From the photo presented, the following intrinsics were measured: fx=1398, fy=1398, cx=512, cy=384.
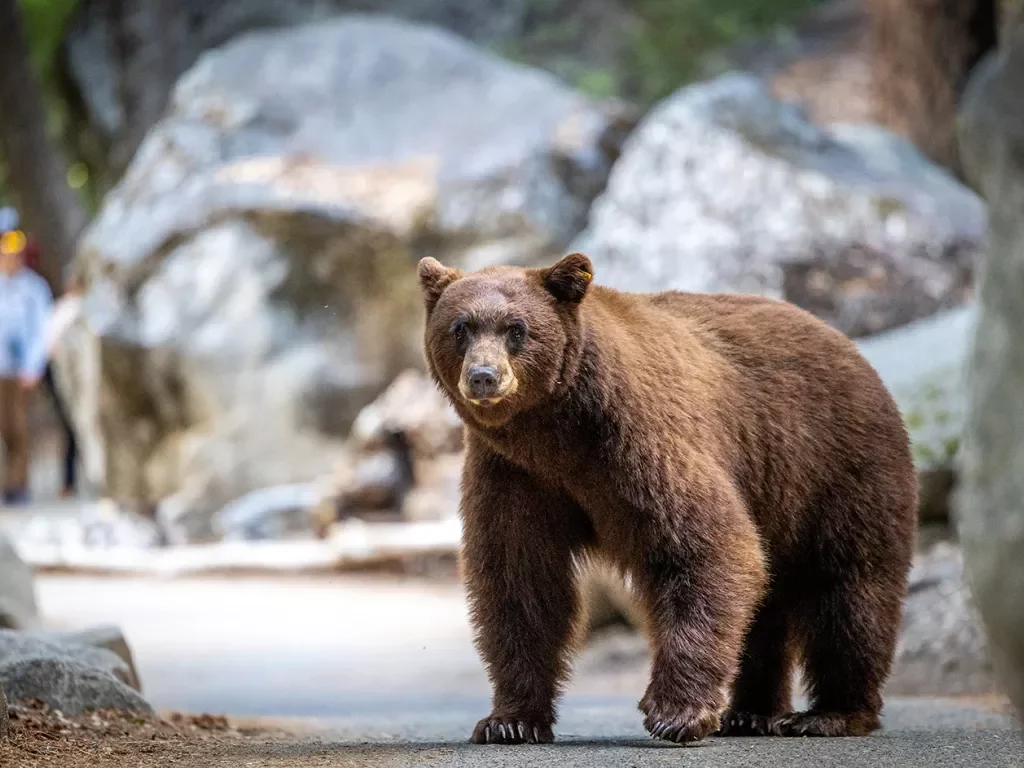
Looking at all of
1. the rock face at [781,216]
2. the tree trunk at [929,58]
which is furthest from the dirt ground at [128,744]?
the tree trunk at [929,58]

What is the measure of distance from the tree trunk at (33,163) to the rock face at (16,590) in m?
11.8

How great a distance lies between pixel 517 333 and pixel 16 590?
13.5ft

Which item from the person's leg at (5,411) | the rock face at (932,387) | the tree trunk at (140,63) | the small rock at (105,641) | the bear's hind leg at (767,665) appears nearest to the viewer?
the bear's hind leg at (767,665)

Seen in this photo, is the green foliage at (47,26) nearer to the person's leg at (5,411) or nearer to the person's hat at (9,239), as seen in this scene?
the person's hat at (9,239)

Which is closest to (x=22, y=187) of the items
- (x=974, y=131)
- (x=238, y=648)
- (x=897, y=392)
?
(x=238, y=648)

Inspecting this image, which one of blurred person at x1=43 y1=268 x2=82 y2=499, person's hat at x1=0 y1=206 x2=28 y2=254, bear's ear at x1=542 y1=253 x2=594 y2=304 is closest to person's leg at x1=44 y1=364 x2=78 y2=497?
blurred person at x1=43 y1=268 x2=82 y2=499

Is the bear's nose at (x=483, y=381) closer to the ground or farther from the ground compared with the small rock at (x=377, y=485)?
farther from the ground

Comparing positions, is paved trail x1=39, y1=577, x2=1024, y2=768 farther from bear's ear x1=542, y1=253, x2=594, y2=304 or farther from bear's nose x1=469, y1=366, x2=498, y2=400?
bear's ear x1=542, y1=253, x2=594, y2=304

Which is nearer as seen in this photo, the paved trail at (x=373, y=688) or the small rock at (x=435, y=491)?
the paved trail at (x=373, y=688)

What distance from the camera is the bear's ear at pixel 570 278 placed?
178 inches

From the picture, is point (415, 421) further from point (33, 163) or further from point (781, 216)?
point (33, 163)

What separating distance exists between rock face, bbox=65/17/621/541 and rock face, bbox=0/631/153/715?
840 centimetres

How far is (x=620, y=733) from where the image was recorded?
17.2 feet

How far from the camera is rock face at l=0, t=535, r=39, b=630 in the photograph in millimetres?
7059
